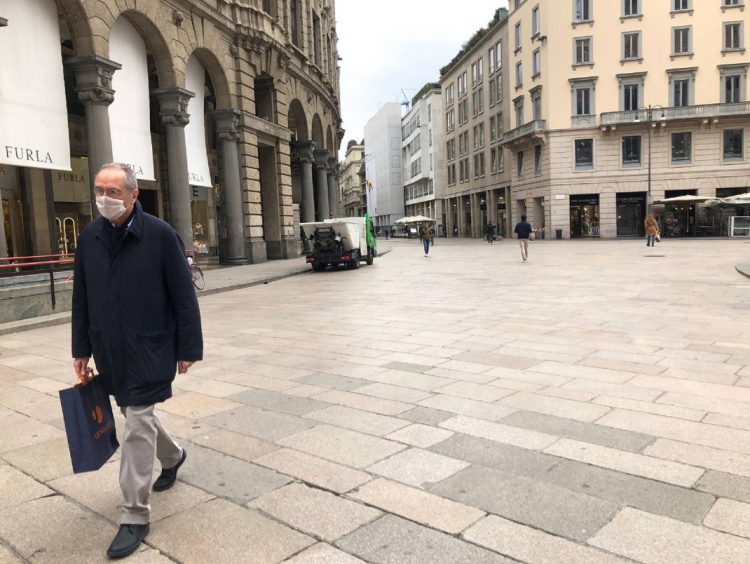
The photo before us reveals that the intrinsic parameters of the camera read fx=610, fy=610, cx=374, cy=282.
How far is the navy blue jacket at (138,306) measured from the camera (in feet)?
9.87

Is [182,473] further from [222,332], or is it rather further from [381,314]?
[381,314]

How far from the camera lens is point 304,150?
34031 mm

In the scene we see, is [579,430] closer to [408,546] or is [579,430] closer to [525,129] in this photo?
[408,546]

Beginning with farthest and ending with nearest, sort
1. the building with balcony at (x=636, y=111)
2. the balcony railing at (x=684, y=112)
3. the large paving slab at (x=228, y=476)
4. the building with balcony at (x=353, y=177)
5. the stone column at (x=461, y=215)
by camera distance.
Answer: the building with balcony at (x=353, y=177) → the stone column at (x=461, y=215) → the building with balcony at (x=636, y=111) → the balcony railing at (x=684, y=112) → the large paving slab at (x=228, y=476)

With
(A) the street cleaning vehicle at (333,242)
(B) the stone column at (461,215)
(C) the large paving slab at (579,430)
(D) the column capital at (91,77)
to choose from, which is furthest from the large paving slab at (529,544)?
(B) the stone column at (461,215)

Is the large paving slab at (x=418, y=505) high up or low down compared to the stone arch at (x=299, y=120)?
down

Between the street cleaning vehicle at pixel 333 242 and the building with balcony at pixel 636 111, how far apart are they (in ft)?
81.9

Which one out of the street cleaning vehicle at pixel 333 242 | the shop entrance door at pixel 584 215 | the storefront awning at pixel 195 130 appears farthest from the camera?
the shop entrance door at pixel 584 215

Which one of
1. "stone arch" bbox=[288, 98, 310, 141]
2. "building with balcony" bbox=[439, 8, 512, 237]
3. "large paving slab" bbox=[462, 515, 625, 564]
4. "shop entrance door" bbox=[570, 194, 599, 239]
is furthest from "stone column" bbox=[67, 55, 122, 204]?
"building with balcony" bbox=[439, 8, 512, 237]

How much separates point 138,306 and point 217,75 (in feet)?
74.8

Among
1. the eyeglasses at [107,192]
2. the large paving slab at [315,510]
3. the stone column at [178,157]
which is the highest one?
the stone column at [178,157]

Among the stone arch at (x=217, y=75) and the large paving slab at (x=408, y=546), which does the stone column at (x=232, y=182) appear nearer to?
the stone arch at (x=217, y=75)

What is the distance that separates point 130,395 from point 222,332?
6.61 metres

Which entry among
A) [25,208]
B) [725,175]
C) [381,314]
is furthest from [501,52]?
[381,314]
